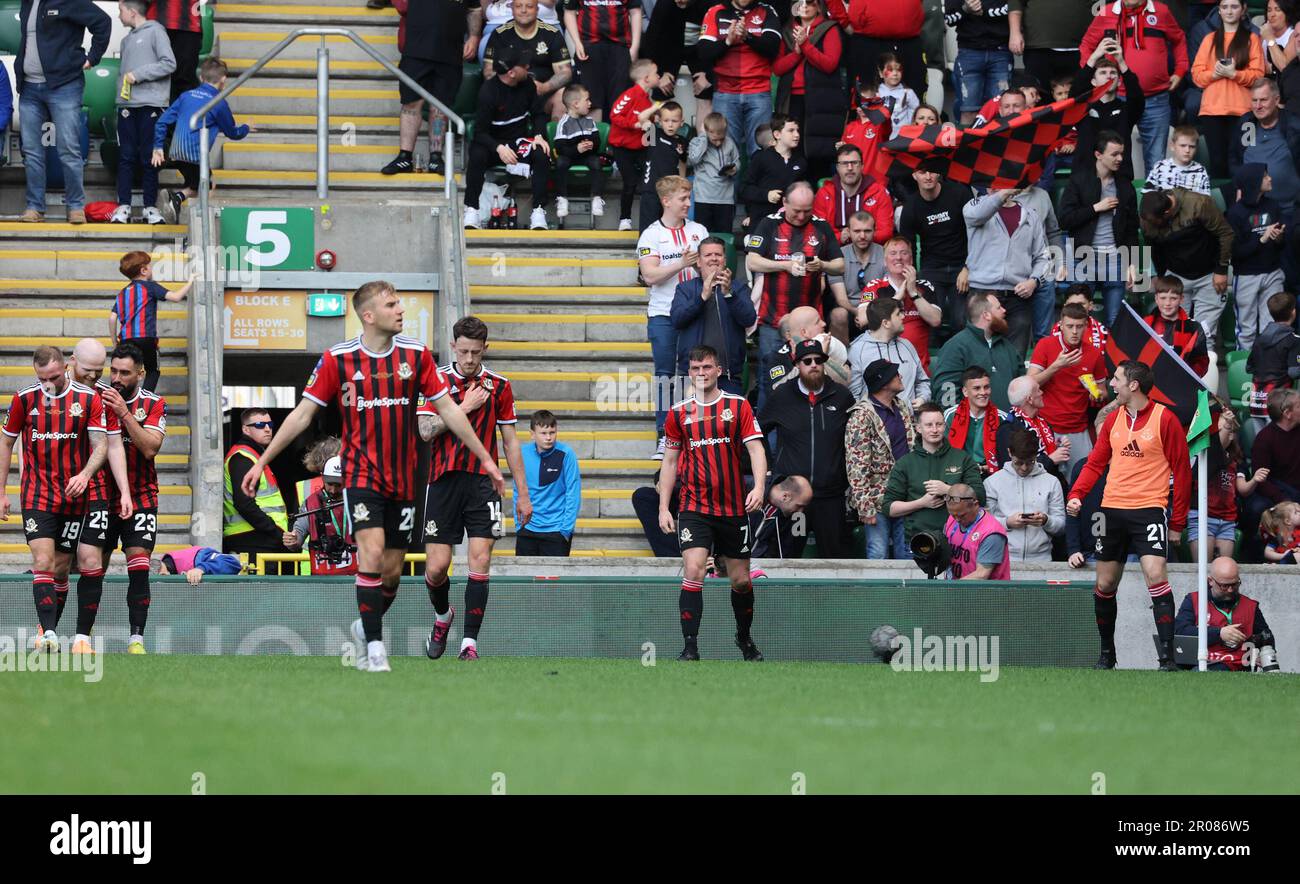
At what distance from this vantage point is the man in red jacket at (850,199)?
18734mm

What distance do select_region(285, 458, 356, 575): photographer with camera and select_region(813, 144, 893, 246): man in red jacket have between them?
5.40 meters

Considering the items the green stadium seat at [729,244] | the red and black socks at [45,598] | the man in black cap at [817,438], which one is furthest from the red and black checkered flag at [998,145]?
the red and black socks at [45,598]

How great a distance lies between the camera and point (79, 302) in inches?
747

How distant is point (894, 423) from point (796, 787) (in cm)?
1006

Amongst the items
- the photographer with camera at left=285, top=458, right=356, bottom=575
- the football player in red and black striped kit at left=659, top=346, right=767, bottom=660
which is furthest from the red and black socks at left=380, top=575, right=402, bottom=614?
the photographer with camera at left=285, top=458, right=356, bottom=575

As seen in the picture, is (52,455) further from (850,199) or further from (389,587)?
(850,199)

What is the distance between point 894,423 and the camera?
1677 cm

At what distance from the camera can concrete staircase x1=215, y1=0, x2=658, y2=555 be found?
727 inches

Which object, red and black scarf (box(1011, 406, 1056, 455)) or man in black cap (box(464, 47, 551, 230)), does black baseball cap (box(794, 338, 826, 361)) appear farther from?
man in black cap (box(464, 47, 551, 230))

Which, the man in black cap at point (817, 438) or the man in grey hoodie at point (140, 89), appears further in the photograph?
the man in grey hoodie at point (140, 89)

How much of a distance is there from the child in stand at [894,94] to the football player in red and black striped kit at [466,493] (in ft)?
25.7

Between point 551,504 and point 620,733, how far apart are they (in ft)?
27.6

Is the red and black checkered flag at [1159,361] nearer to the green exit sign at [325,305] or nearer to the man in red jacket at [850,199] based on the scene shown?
the man in red jacket at [850,199]

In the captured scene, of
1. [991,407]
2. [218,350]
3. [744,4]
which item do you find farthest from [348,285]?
[991,407]
